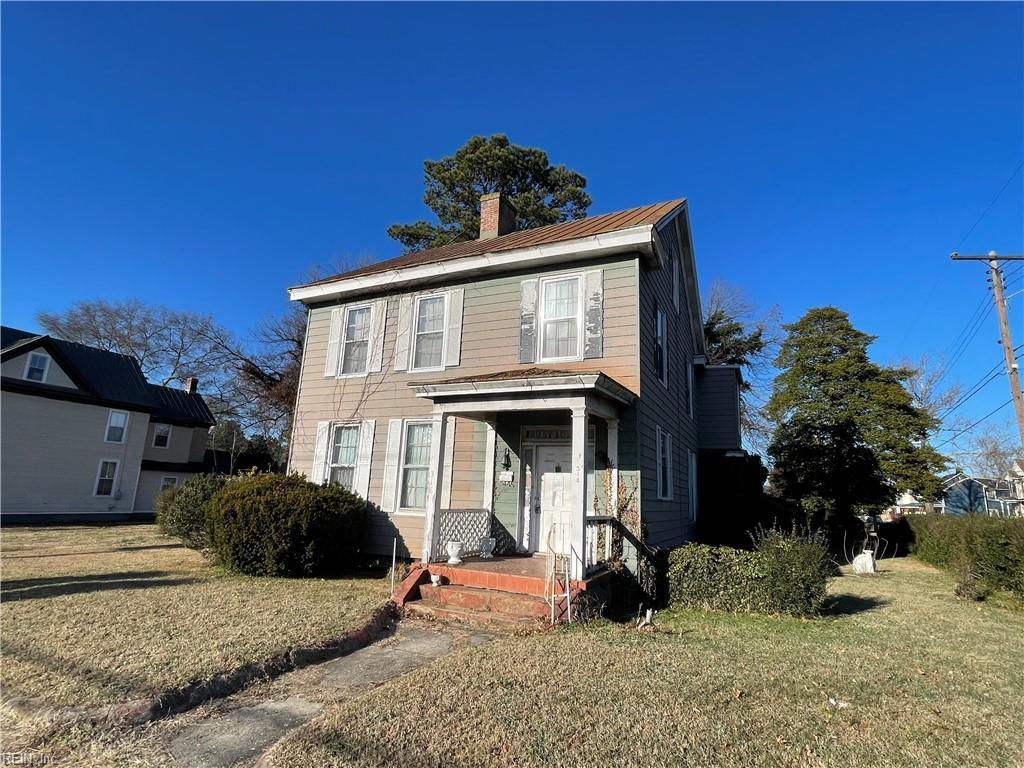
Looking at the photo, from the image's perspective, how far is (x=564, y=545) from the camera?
884 cm

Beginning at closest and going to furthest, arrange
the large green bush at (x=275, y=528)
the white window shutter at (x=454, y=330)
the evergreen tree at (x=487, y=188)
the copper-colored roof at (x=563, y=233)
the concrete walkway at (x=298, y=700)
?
the concrete walkway at (x=298, y=700)
the large green bush at (x=275, y=528)
the copper-colored roof at (x=563, y=233)
the white window shutter at (x=454, y=330)
the evergreen tree at (x=487, y=188)

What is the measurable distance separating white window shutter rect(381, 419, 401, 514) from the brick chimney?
581cm

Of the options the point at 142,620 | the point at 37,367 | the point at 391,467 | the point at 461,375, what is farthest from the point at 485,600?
the point at 37,367

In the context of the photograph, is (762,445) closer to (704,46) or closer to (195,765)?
(704,46)

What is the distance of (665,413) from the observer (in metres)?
10.9

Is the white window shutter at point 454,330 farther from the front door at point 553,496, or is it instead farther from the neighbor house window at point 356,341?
the front door at point 553,496

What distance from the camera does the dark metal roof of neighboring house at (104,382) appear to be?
19906 mm

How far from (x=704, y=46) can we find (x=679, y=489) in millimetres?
9308

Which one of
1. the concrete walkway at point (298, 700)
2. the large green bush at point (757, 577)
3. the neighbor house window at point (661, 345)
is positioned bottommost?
the concrete walkway at point (298, 700)

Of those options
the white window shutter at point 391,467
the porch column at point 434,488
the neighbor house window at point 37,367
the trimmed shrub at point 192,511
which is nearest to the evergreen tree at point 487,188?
the neighbor house window at point 37,367

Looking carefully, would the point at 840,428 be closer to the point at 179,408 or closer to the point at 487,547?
the point at 487,547

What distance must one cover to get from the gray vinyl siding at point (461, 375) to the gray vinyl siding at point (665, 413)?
42 centimetres

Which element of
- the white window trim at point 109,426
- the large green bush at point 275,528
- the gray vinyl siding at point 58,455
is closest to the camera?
the large green bush at point 275,528

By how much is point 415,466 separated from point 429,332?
9.45 ft
